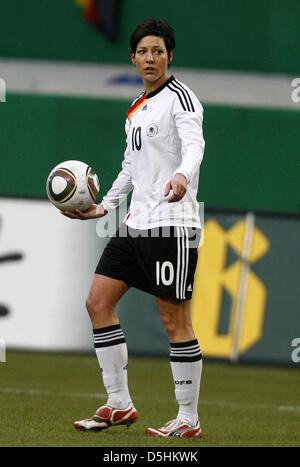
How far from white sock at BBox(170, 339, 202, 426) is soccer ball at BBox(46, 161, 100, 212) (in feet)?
3.06

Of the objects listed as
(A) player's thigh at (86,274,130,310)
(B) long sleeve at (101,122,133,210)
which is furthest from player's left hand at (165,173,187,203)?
(B) long sleeve at (101,122,133,210)

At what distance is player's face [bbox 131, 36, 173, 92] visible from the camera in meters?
5.53

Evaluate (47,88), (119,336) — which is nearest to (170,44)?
(119,336)

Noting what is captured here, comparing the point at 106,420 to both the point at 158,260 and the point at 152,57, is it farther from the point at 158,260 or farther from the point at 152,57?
the point at 152,57

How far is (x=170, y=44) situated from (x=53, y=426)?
2181mm

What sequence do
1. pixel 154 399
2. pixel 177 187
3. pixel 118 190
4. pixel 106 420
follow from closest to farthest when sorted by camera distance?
pixel 177 187 < pixel 106 420 < pixel 118 190 < pixel 154 399

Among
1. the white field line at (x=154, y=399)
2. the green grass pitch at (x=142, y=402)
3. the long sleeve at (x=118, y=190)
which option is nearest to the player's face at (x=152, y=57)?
the long sleeve at (x=118, y=190)

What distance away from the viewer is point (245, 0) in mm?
13477

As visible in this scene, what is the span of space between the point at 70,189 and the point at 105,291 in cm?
59

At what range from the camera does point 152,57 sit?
5516mm

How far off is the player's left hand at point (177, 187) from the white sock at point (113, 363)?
96 cm

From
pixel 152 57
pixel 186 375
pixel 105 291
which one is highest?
pixel 152 57

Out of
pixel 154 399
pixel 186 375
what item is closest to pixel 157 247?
pixel 186 375

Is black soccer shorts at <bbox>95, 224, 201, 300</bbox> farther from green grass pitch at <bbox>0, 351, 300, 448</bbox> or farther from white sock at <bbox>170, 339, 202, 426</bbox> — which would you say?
green grass pitch at <bbox>0, 351, 300, 448</bbox>
